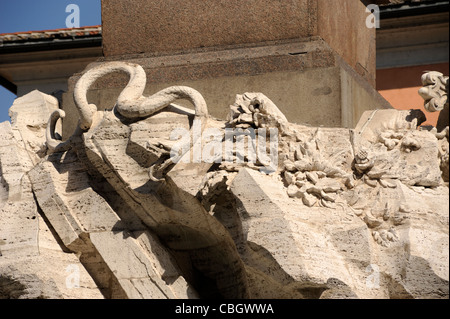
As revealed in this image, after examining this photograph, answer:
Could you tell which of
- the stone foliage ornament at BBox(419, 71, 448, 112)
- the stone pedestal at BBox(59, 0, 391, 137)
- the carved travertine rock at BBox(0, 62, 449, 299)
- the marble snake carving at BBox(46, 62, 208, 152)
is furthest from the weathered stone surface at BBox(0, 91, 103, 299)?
the stone foliage ornament at BBox(419, 71, 448, 112)

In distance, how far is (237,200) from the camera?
8.94 meters

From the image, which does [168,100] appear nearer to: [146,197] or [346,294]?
[146,197]

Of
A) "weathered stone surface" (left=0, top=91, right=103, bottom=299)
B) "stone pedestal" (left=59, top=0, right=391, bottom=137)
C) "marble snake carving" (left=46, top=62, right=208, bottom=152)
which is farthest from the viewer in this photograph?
"stone pedestal" (left=59, top=0, right=391, bottom=137)

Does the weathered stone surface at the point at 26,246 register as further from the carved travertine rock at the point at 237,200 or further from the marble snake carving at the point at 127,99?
the marble snake carving at the point at 127,99

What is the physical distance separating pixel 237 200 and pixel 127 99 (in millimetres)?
1342

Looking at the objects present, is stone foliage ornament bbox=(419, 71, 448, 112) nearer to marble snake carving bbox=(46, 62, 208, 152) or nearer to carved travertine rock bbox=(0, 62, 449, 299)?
carved travertine rock bbox=(0, 62, 449, 299)

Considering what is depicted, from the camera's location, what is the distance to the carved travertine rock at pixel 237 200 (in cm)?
871

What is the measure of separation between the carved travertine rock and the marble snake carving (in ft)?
0.03

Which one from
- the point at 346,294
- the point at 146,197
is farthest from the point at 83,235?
the point at 346,294

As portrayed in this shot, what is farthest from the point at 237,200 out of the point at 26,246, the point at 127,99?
the point at 26,246

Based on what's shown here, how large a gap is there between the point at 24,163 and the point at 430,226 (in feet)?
11.1

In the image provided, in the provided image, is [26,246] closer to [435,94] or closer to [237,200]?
[237,200]

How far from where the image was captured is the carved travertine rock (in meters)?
8.71

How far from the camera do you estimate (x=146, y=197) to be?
963 cm
